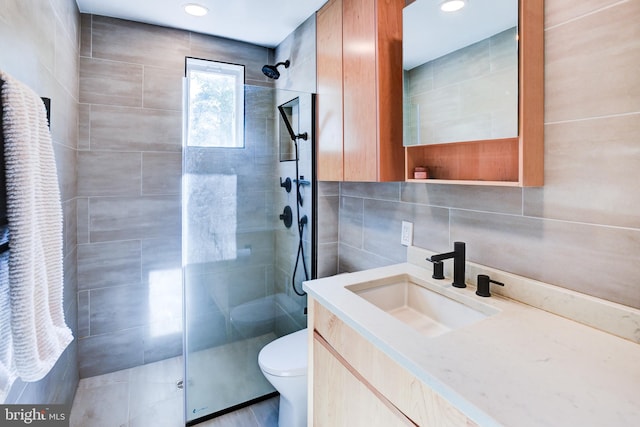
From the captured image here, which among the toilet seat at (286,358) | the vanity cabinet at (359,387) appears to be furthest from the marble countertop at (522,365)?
the toilet seat at (286,358)

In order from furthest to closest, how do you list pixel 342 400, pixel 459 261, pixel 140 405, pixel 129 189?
pixel 129 189, pixel 140 405, pixel 459 261, pixel 342 400

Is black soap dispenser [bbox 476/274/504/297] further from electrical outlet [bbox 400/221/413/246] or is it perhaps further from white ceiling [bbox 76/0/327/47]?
white ceiling [bbox 76/0/327/47]

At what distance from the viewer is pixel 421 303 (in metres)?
1.43

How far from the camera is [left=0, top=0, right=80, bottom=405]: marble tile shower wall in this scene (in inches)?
41.5

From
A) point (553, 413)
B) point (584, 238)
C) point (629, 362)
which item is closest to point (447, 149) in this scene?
point (584, 238)

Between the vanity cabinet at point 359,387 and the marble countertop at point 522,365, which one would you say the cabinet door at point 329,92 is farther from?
the marble countertop at point 522,365

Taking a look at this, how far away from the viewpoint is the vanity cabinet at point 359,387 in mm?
806

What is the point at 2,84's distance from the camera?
0.72 metres

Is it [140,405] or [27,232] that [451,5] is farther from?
[140,405]

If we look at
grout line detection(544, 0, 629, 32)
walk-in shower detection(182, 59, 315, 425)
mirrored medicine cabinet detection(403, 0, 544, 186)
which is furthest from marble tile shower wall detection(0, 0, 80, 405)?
grout line detection(544, 0, 629, 32)

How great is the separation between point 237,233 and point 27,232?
124 cm

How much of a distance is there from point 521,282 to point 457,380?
616mm

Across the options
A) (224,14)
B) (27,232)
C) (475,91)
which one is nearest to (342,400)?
(27,232)

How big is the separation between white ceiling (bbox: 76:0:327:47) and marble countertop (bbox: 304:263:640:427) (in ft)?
6.09
